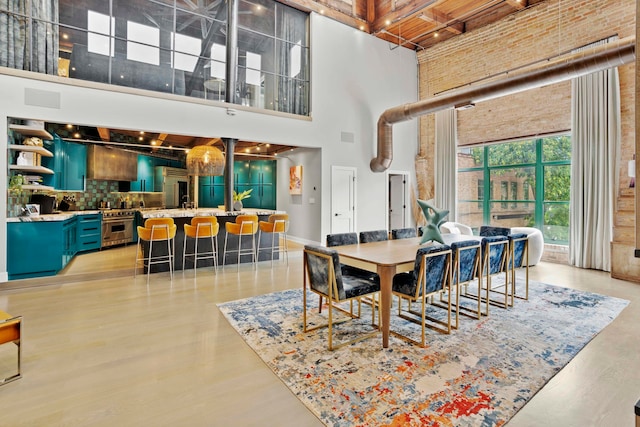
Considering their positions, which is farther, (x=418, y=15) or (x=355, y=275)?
(x=418, y=15)

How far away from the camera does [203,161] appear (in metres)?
5.90

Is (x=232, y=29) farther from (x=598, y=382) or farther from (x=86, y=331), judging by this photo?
(x=598, y=382)

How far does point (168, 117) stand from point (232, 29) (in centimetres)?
223

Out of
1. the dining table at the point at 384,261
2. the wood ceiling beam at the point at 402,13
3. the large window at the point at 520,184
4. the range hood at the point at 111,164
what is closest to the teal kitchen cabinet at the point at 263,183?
the range hood at the point at 111,164

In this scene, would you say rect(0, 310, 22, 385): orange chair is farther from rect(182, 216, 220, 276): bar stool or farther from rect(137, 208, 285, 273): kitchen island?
→ rect(137, 208, 285, 273): kitchen island

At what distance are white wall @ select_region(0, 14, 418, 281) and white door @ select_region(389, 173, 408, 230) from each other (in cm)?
47

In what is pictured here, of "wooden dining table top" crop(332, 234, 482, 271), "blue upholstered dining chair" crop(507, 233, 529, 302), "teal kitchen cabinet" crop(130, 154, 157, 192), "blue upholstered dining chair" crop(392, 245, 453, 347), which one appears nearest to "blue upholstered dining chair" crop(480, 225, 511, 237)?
"blue upholstered dining chair" crop(507, 233, 529, 302)

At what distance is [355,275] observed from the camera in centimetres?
364

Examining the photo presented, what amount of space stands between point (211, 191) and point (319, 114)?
4.86 meters

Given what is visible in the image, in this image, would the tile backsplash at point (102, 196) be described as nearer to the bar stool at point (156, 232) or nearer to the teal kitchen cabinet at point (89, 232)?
the teal kitchen cabinet at point (89, 232)

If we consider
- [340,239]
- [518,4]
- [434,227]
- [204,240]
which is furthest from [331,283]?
[518,4]

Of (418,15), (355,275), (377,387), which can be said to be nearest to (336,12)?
(418,15)

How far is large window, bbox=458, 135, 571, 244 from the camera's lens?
21.7 feet

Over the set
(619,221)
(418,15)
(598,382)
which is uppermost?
(418,15)
